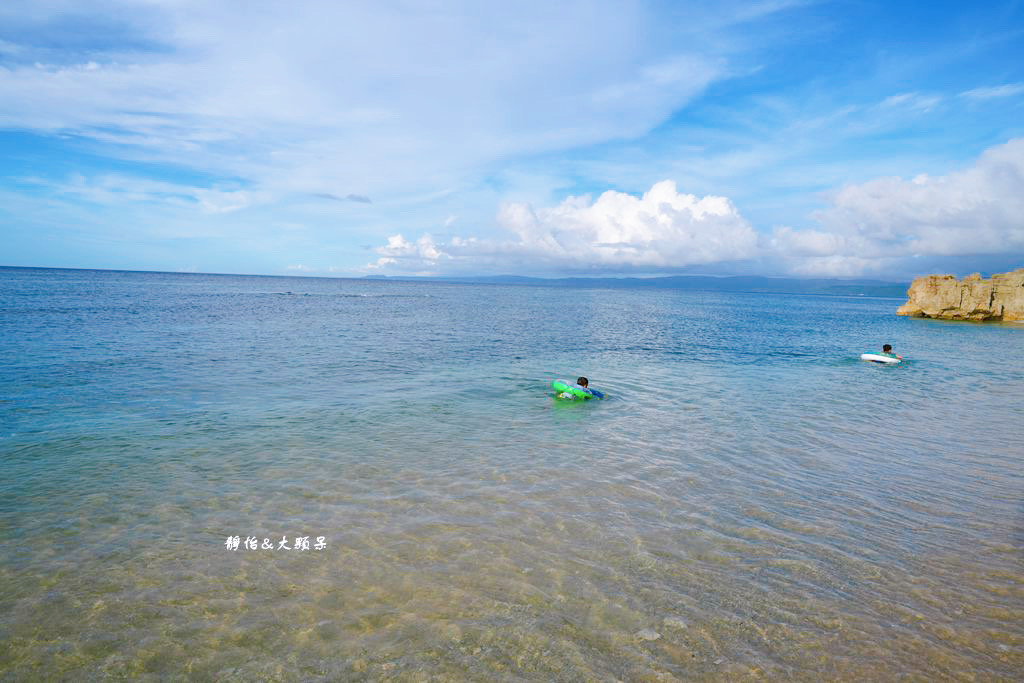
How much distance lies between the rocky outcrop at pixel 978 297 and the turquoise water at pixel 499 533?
8357 centimetres

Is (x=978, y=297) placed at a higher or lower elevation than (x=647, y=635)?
higher

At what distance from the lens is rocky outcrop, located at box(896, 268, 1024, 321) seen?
276 ft

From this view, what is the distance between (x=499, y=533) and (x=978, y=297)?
11054 cm

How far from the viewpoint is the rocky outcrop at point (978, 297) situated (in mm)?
84125

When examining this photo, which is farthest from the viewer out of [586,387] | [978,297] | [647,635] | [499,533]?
[978,297]

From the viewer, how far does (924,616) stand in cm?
803

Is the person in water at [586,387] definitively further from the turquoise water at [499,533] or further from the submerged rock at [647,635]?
the submerged rock at [647,635]

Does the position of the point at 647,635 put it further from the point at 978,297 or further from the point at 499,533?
the point at 978,297

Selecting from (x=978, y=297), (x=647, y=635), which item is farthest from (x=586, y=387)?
(x=978, y=297)

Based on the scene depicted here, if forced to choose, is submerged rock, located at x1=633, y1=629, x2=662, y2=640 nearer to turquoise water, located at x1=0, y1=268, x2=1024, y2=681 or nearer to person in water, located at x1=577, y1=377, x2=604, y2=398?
turquoise water, located at x1=0, y1=268, x2=1024, y2=681

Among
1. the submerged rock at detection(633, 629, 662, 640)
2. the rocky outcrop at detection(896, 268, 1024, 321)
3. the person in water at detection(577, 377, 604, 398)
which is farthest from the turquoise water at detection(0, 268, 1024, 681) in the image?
the rocky outcrop at detection(896, 268, 1024, 321)

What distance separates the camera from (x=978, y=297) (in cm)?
8625

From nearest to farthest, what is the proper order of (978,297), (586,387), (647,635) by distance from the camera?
1. (647,635)
2. (586,387)
3. (978,297)

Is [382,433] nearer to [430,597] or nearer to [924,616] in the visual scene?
[430,597]
